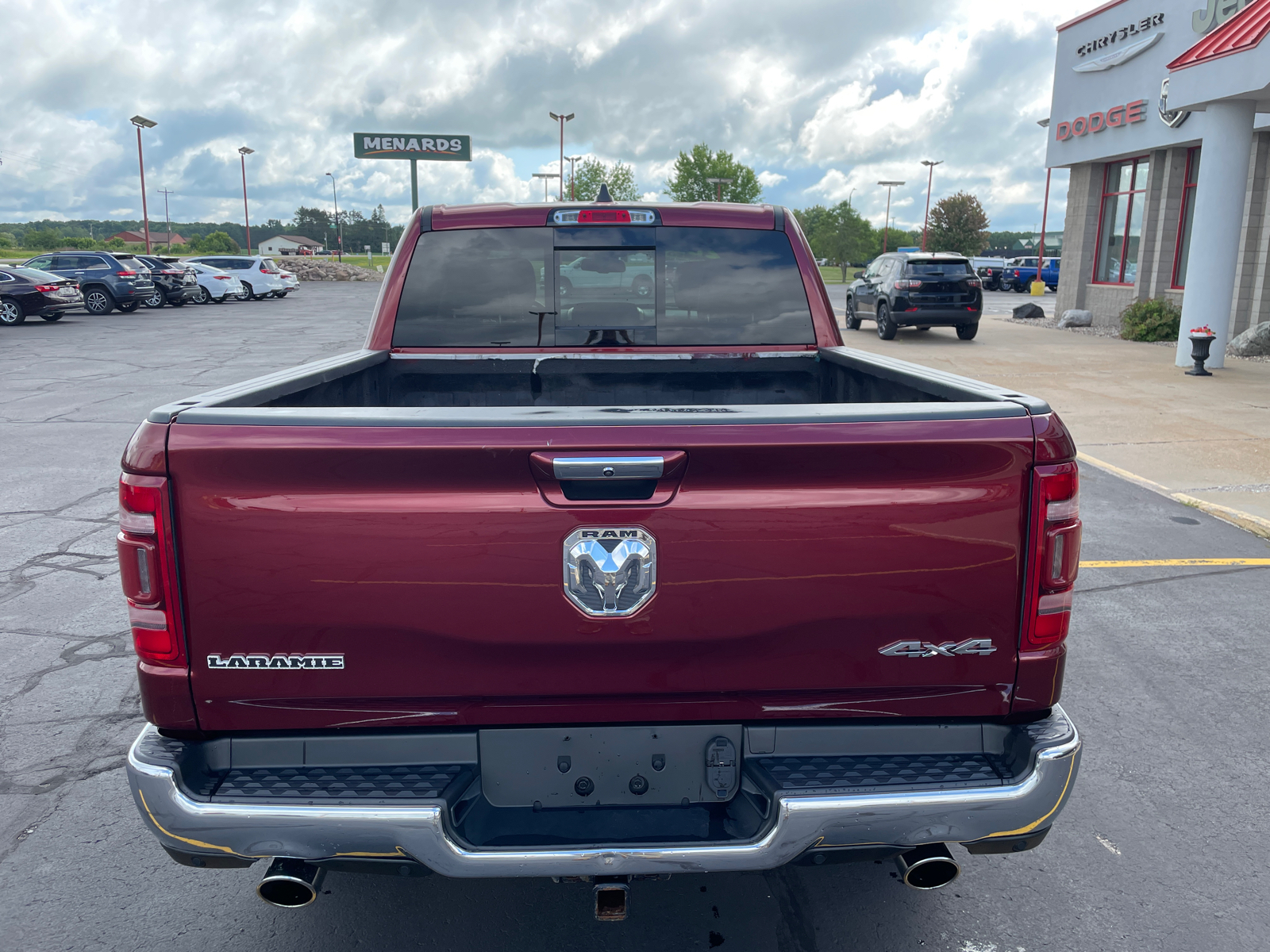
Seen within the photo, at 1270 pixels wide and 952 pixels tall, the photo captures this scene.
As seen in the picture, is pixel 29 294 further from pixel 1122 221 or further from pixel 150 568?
pixel 1122 221

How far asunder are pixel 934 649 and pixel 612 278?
2366 millimetres

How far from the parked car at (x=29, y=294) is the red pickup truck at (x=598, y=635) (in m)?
26.5

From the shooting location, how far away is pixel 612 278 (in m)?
4.11

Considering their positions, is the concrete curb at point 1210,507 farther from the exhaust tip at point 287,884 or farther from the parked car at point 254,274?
the parked car at point 254,274

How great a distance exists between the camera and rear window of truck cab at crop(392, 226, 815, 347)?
4051mm

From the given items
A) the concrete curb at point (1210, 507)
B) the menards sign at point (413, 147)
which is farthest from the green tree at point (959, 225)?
the concrete curb at point (1210, 507)

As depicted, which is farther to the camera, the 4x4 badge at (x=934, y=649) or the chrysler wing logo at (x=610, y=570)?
the 4x4 badge at (x=934, y=649)

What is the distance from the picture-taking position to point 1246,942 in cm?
282

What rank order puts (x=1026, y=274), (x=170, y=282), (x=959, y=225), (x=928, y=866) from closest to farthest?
(x=928, y=866)
(x=170, y=282)
(x=1026, y=274)
(x=959, y=225)

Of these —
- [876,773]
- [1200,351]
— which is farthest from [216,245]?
[876,773]

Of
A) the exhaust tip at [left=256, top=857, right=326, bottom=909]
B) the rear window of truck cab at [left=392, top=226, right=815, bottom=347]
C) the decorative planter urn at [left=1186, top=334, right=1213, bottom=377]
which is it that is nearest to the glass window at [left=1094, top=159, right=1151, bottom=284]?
the decorative planter urn at [left=1186, top=334, right=1213, bottom=377]

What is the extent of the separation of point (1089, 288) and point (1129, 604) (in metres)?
22.3

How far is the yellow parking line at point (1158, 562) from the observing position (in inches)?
249

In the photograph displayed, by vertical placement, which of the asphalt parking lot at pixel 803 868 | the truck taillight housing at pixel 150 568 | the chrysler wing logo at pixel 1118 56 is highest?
the chrysler wing logo at pixel 1118 56
